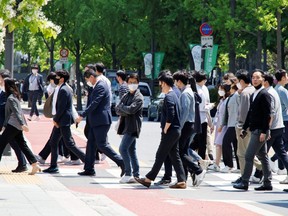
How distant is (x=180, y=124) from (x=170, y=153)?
466 mm

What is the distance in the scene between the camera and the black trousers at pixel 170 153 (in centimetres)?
1647

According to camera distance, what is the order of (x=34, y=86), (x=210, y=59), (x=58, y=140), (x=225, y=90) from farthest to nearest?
(x=210, y=59)
(x=34, y=86)
(x=225, y=90)
(x=58, y=140)

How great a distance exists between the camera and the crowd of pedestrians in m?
16.5

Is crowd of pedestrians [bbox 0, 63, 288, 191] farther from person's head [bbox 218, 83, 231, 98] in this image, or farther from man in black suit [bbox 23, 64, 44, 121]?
man in black suit [bbox 23, 64, 44, 121]

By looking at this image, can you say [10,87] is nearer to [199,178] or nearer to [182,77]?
[182,77]

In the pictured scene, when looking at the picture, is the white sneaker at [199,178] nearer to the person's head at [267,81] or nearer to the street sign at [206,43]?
the person's head at [267,81]

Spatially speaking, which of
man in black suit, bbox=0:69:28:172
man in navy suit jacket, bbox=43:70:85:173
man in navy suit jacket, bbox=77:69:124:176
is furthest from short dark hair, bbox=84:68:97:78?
man in black suit, bbox=0:69:28:172

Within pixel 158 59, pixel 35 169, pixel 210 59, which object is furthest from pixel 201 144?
pixel 158 59

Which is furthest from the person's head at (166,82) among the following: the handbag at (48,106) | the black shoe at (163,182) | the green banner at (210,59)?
the green banner at (210,59)

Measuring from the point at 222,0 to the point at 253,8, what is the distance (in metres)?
5.95

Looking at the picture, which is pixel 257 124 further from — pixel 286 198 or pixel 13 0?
pixel 13 0

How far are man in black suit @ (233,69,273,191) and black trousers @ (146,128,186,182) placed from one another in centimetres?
95

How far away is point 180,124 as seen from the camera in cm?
1659

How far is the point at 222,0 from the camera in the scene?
46.0 m
